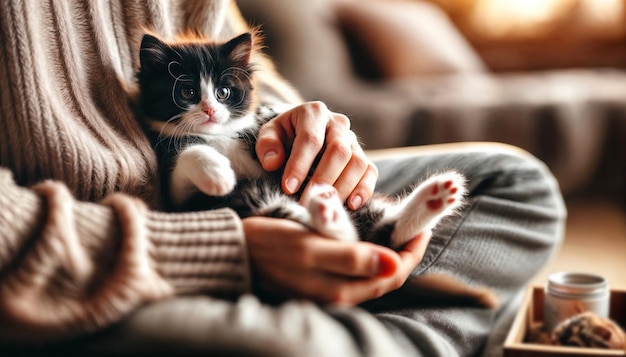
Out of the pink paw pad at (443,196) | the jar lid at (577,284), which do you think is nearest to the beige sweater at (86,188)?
the pink paw pad at (443,196)

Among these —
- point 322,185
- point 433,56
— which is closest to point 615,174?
point 433,56

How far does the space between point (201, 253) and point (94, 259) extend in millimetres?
93

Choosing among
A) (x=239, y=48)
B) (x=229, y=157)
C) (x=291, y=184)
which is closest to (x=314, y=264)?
(x=291, y=184)

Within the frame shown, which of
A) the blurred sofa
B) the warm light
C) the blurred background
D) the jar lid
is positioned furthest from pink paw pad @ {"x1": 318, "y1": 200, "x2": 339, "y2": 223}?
the warm light

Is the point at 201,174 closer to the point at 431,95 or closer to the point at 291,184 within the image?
the point at 291,184

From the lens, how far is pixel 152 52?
0.79 meters

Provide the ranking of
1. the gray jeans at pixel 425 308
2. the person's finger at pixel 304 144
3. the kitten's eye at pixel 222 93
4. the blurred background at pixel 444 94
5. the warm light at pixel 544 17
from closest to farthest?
the gray jeans at pixel 425 308 < the person's finger at pixel 304 144 < the kitten's eye at pixel 222 93 < the blurred background at pixel 444 94 < the warm light at pixel 544 17

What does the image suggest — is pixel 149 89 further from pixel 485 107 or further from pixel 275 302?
pixel 485 107

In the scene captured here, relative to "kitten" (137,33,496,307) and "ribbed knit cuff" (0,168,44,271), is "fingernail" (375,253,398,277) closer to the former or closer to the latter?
"kitten" (137,33,496,307)

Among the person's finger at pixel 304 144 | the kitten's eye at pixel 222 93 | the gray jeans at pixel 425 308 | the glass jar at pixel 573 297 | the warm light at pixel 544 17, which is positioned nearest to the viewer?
the gray jeans at pixel 425 308

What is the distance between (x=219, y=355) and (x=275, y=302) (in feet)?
0.47

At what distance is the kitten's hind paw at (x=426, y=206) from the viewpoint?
0.70 meters

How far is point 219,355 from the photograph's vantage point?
0.51m

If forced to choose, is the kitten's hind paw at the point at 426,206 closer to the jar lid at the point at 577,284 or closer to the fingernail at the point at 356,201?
the fingernail at the point at 356,201
